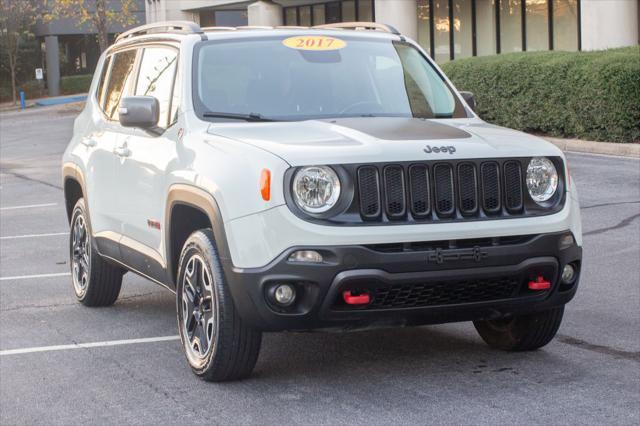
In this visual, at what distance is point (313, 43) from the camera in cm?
721

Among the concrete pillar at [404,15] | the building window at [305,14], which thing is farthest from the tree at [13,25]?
the concrete pillar at [404,15]

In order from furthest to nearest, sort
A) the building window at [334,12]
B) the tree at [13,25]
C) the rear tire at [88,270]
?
the tree at [13,25]
the building window at [334,12]
the rear tire at [88,270]

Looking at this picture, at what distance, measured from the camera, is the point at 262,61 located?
7035 mm

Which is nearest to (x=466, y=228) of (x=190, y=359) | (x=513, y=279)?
(x=513, y=279)

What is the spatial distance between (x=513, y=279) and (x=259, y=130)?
1.57 meters

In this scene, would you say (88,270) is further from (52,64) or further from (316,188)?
(52,64)

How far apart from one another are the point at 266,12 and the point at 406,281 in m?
41.0

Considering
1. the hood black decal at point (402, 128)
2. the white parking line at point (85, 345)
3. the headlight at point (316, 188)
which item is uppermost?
the hood black decal at point (402, 128)

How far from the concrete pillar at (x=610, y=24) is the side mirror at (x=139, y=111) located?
21.0 metres

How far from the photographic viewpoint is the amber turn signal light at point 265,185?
223 inches

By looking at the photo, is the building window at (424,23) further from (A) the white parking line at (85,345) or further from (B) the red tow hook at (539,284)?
(B) the red tow hook at (539,284)

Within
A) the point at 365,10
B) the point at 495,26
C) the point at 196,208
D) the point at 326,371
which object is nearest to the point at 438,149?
the point at 196,208

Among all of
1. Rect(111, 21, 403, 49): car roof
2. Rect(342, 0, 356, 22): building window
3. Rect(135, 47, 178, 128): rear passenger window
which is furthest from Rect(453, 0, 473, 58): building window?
Rect(135, 47, 178, 128): rear passenger window

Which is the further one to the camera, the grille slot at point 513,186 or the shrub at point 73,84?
the shrub at point 73,84
